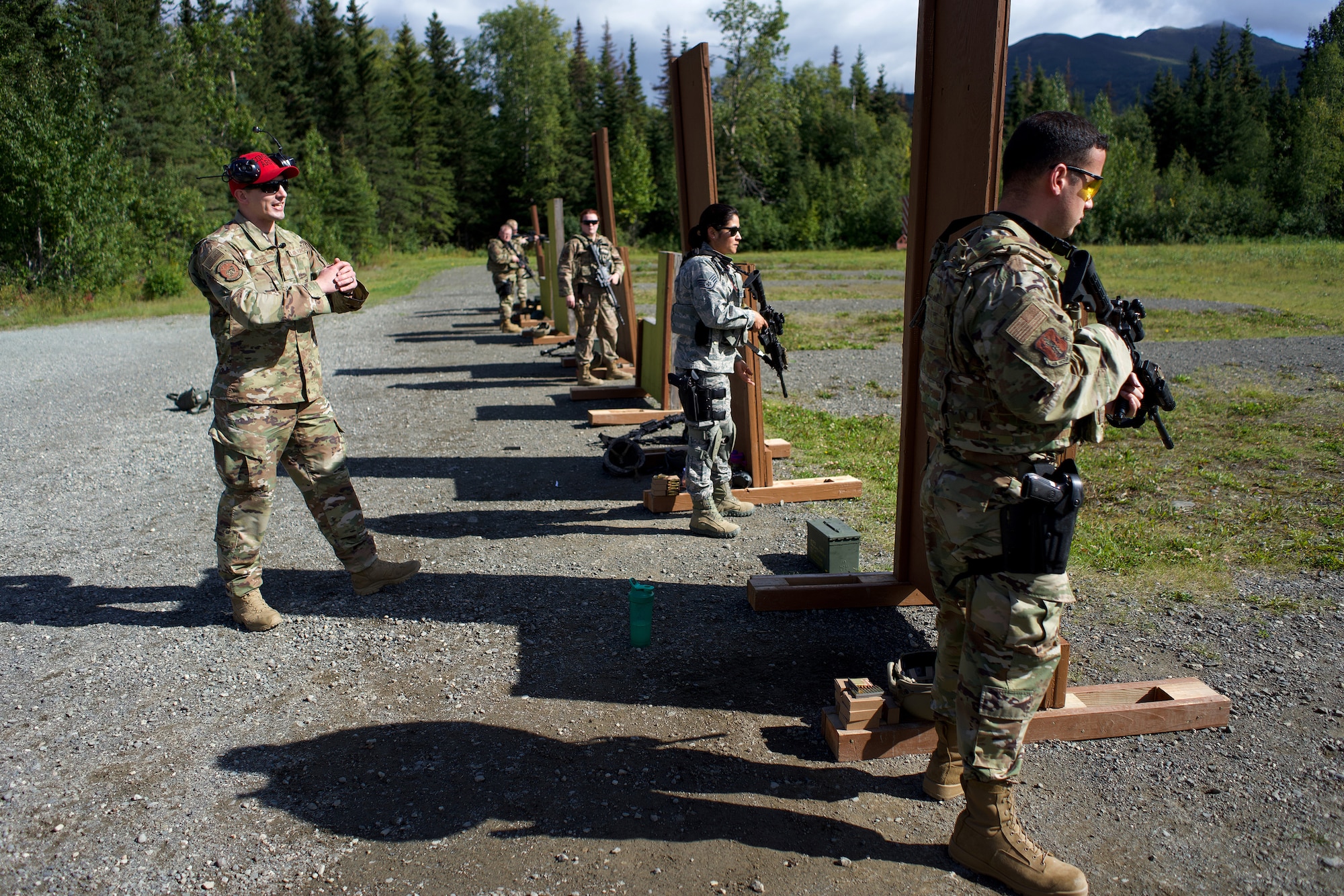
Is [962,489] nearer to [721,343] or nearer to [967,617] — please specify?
[967,617]

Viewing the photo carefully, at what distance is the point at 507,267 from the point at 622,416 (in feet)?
30.4

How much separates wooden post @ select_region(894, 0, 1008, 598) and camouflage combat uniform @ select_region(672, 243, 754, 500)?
4.82 ft

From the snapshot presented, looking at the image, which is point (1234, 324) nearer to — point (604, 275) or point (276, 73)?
point (604, 275)

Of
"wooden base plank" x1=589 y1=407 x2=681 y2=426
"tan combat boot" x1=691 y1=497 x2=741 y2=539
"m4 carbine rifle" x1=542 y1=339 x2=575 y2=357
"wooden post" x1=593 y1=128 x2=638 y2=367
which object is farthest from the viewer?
"m4 carbine rifle" x1=542 y1=339 x2=575 y2=357

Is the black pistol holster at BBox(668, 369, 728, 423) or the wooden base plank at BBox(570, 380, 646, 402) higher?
the black pistol holster at BBox(668, 369, 728, 423)

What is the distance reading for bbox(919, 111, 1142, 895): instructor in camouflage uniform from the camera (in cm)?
235

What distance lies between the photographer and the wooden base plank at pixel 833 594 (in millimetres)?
4605

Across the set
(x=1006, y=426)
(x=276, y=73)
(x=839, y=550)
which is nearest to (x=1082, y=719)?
(x=1006, y=426)

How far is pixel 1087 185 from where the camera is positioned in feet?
8.24

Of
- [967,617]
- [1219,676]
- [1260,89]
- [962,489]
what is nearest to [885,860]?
[967,617]

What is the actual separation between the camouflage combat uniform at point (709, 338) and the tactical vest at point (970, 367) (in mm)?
2895

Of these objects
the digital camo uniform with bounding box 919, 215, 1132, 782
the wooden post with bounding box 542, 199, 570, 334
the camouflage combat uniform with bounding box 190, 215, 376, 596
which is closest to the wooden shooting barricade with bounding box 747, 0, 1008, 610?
the digital camo uniform with bounding box 919, 215, 1132, 782

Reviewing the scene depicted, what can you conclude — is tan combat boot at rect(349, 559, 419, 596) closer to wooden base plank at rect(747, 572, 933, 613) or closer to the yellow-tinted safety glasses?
wooden base plank at rect(747, 572, 933, 613)

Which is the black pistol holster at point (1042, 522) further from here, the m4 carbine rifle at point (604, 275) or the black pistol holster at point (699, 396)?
the m4 carbine rifle at point (604, 275)
